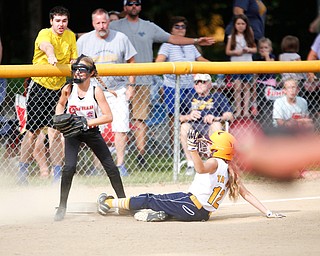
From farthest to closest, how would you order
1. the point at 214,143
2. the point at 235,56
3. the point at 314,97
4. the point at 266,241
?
the point at 235,56 < the point at 314,97 < the point at 214,143 < the point at 266,241

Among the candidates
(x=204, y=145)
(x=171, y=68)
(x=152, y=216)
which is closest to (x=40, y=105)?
(x=171, y=68)

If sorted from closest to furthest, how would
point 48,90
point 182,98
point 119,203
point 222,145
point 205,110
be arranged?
point 222,145, point 119,203, point 48,90, point 182,98, point 205,110

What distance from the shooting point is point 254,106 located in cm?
1250

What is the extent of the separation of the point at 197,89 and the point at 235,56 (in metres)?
1.73

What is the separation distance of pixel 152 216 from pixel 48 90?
2783 mm

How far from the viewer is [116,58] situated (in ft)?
38.8

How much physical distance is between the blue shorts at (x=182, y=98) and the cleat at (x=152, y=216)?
9.93 feet

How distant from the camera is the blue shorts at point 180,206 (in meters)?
9.04

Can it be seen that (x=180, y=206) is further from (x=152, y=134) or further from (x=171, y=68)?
(x=152, y=134)

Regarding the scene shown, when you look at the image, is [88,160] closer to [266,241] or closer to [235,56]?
[235,56]

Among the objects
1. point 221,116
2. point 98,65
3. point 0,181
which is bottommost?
point 0,181

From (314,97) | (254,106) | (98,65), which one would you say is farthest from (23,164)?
(314,97)

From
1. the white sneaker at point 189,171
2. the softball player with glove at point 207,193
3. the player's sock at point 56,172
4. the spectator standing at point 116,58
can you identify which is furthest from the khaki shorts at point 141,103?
the softball player with glove at point 207,193

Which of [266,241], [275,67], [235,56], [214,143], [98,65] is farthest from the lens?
[235,56]
